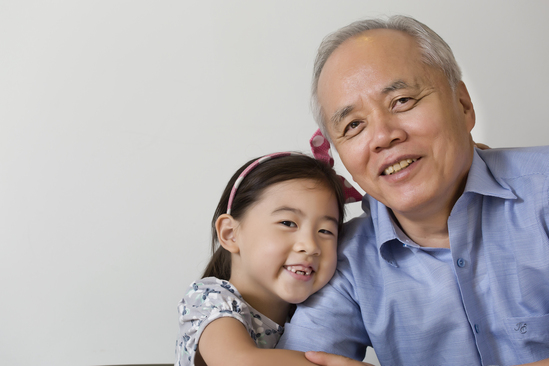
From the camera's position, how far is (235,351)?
1526 millimetres

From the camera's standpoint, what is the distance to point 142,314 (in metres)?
3.11

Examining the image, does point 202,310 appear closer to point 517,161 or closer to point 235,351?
point 235,351

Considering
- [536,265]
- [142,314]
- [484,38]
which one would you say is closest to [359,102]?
[536,265]

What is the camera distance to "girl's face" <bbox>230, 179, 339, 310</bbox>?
1.79m

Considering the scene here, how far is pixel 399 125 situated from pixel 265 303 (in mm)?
820

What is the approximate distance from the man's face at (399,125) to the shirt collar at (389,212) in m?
0.04

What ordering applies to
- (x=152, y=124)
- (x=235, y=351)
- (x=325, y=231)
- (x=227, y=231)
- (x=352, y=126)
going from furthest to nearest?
(x=152, y=124), (x=227, y=231), (x=325, y=231), (x=352, y=126), (x=235, y=351)

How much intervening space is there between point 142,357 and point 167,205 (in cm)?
95

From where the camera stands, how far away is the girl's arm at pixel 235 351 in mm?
1495

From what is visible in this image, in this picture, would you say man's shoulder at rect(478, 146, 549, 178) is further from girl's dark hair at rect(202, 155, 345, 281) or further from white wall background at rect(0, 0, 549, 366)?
white wall background at rect(0, 0, 549, 366)

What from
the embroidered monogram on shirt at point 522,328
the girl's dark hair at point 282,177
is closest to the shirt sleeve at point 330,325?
the girl's dark hair at point 282,177

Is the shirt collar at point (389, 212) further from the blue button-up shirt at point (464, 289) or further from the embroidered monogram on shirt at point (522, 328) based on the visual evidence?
the embroidered monogram on shirt at point (522, 328)

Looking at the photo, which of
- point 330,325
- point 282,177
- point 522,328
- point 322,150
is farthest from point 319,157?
point 522,328

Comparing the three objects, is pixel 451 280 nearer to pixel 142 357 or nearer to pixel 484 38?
pixel 484 38
